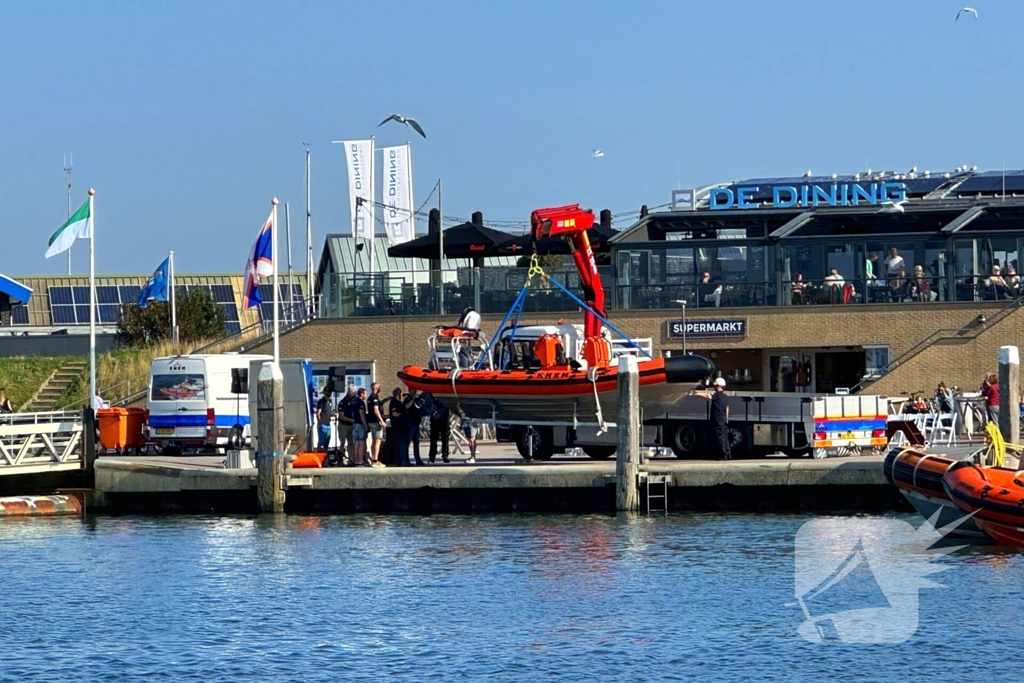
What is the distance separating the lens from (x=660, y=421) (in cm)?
3238

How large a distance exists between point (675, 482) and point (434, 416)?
5.28 meters

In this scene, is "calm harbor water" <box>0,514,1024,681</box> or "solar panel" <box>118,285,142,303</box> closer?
"calm harbor water" <box>0,514,1024,681</box>

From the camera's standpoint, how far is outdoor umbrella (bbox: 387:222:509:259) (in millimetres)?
47375

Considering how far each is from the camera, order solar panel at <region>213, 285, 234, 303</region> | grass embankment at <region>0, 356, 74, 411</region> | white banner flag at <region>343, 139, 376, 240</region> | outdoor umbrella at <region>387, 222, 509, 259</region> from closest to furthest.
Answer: outdoor umbrella at <region>387, 222, 509, 259</region> → grass embankment at <region>0, 356, 74, 411</region> → white banner flag at <region>343, 139, 376, 240</region> → solar panel at <region>213, 285, 234, 303</region>

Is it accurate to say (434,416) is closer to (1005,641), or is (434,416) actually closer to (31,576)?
(31,576)

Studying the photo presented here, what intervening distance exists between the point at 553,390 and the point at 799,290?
1368cm

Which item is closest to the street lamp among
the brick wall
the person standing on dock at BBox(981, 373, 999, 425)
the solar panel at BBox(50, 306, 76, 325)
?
the brick wall

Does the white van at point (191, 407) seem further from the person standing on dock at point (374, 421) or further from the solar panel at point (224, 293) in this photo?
the solar panel at point (224, 293)

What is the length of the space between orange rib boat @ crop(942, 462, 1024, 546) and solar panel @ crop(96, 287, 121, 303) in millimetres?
55623

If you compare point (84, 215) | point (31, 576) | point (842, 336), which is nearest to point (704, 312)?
point (842, 336)

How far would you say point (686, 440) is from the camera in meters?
32.1

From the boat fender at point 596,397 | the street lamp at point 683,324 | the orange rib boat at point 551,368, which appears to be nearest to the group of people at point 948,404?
the orange rib boat at point 551,368

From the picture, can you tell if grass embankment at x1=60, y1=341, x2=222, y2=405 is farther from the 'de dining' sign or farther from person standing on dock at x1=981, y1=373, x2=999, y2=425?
person standing on dock at x1=981, y1=373, x2=999, y2=425

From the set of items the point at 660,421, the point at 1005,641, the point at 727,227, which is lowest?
the point at 1005,641
